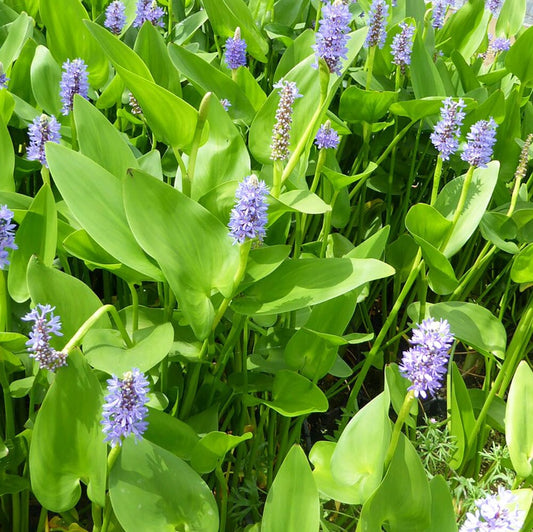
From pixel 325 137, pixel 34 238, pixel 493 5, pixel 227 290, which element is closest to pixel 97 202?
pixel 34 238

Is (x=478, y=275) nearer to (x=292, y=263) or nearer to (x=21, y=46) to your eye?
(x=292, y=263)

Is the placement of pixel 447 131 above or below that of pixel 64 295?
above

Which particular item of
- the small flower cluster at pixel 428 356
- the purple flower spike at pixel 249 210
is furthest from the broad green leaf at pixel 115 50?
the small flower cluster at pixel 428 356

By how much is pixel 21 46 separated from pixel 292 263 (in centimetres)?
79

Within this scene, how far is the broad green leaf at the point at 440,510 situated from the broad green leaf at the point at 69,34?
1056 mm

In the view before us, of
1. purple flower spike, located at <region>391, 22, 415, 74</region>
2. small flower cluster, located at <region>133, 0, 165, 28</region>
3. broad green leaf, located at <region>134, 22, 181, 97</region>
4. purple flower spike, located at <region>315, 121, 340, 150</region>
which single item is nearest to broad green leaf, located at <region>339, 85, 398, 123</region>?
purple flower spike, located at <region>391, 22, 415, 74</region>

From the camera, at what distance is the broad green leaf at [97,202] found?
36.7 inches

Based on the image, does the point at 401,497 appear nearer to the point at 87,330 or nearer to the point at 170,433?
the point at 170,433

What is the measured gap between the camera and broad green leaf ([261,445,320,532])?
0.83 m

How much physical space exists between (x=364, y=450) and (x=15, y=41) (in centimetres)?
105

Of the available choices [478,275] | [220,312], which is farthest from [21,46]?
[478,275]

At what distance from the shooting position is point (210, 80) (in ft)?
4.41

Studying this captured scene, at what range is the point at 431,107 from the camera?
1.45 m

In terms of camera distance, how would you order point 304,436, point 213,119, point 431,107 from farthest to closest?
point 304,436
point 431,107
point 213,119
